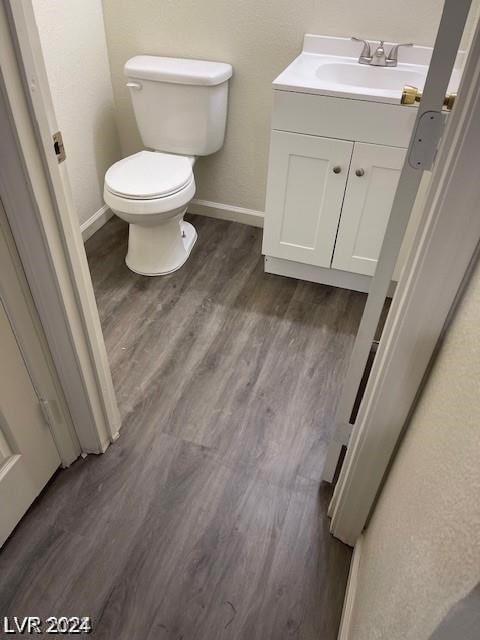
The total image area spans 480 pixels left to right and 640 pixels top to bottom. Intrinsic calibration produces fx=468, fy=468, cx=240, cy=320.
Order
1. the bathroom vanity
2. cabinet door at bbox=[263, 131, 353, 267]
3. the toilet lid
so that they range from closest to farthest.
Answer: the bathroom vanity < cabinet door at bbox=[263, 131, 353, 267] < the toilet lid

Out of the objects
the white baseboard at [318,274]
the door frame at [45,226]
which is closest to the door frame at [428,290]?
the door frame at [45,226]

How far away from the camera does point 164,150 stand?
237 centimetres

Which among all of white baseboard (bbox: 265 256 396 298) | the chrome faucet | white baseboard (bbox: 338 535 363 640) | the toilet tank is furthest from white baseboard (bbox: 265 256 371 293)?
white baseboard (bbox: 338 535 363 640)

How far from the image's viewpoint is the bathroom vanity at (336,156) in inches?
67.1

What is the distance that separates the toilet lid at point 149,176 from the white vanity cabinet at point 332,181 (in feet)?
1.37

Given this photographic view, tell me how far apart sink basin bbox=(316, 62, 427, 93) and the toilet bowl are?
0.72 m

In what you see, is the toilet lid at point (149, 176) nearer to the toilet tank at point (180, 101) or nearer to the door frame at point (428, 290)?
the toilet tank at point (180, 101)

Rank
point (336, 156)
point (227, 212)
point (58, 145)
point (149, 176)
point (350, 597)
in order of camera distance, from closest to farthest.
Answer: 1. point (58, 145)
2. point (350, 597)
3. point (336, 156)
4. point (149, 176)
5. point (227, 212)

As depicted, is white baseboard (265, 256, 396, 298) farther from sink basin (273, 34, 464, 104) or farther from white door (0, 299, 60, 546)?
white door (0, 299, 60, 546)

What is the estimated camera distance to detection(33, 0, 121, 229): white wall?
79.0 inches

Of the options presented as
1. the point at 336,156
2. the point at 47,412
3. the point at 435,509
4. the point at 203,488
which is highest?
the point at 435,509

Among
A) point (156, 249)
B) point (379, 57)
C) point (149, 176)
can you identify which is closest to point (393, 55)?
point (379, 57)

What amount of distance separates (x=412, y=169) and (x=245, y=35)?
1701mm

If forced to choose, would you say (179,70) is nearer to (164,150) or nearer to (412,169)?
(164,150)
